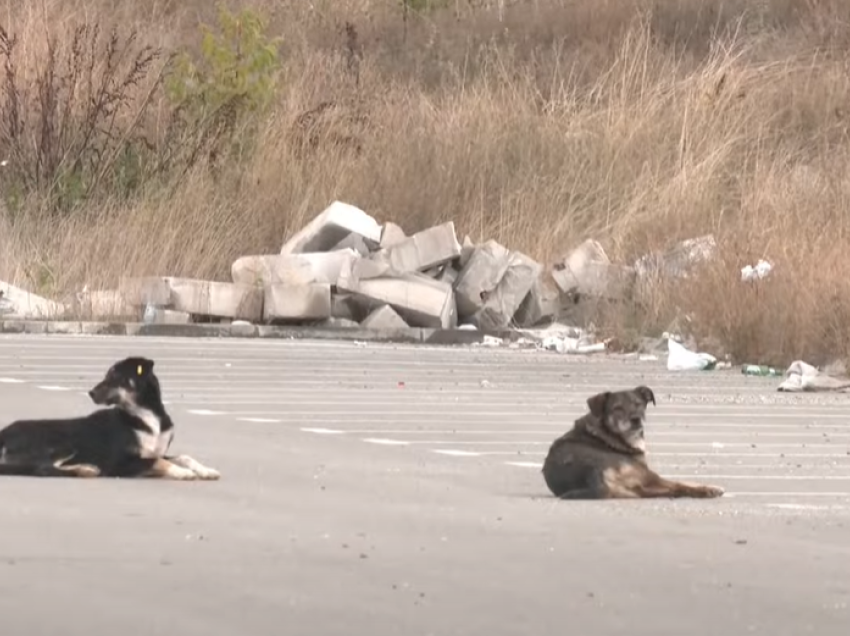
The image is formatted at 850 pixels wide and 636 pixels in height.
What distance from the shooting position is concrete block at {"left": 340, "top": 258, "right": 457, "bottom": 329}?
98.5 ft

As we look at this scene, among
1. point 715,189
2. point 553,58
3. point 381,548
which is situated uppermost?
point 553,58

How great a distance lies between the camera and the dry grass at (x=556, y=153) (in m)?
27.7

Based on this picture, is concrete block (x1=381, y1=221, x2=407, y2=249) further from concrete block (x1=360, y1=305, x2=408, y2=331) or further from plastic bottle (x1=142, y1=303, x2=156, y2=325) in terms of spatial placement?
plastic bottle (x1=142, y1=303, x2=156, y2=325)

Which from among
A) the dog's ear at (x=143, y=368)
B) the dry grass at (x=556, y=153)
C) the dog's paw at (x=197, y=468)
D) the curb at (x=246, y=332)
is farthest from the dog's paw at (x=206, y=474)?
the curb at (x=246, y=332)

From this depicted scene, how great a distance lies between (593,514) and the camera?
36.5 ft

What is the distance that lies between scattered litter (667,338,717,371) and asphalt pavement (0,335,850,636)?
13.8 ft

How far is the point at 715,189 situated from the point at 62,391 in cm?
1825

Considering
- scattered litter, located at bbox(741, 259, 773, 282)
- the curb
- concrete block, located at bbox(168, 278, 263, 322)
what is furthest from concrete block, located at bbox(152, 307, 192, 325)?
scattered litter, located at bbox(741, 259, 773, 282)

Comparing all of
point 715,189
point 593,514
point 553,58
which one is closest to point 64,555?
point 593,514

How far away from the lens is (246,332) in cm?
2923

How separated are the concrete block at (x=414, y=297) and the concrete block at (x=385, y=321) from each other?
19 centimetres

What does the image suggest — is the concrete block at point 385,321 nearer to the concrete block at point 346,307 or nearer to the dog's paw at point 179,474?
the concrete block at point 346,307

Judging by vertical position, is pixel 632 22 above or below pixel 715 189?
above

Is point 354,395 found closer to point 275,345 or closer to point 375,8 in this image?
point 275,345
